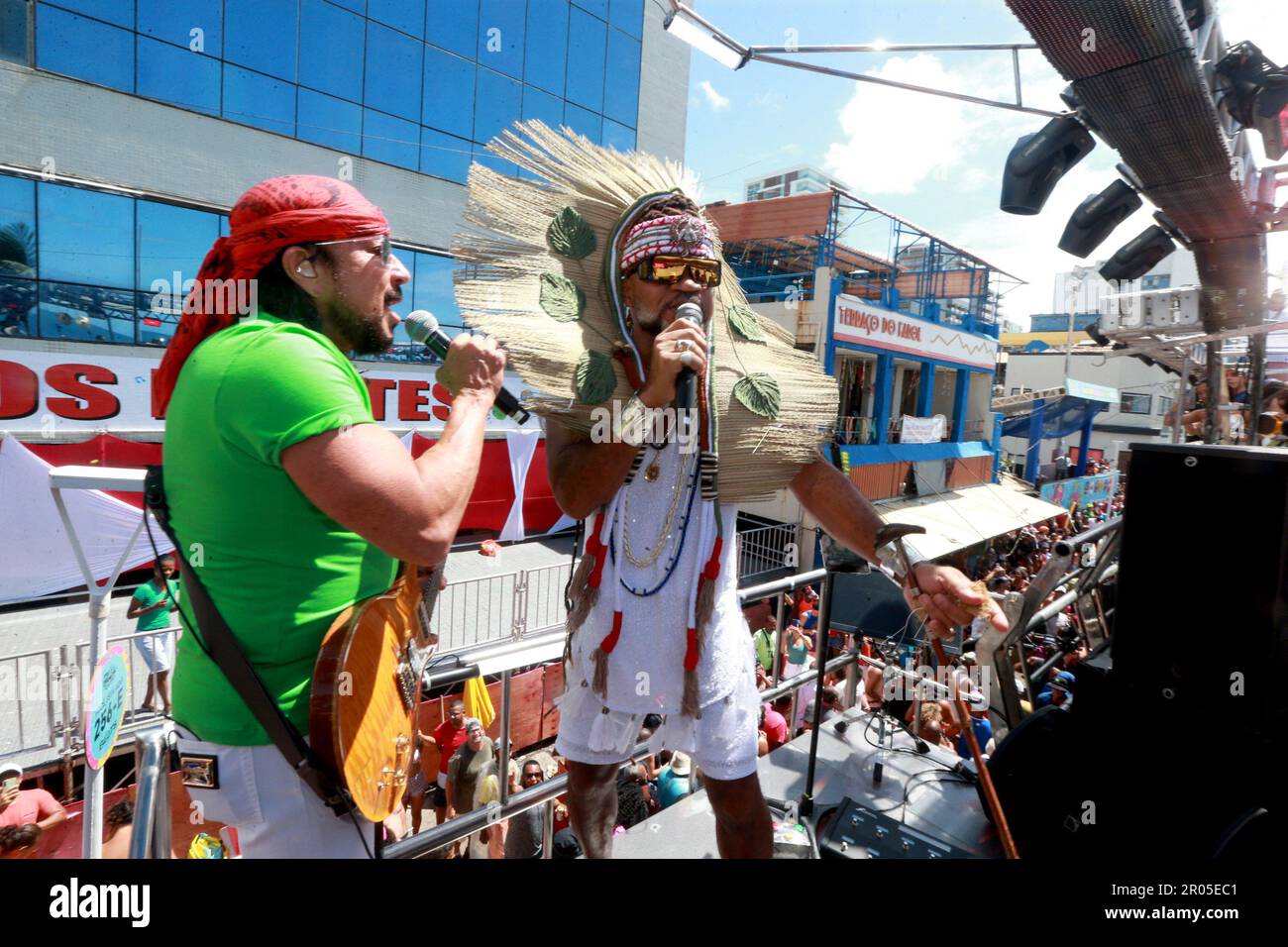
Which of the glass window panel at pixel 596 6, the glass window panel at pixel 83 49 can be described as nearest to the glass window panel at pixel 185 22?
the glass window panel at pixel 83 49

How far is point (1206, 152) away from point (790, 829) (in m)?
3.69

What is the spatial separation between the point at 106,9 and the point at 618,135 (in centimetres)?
979

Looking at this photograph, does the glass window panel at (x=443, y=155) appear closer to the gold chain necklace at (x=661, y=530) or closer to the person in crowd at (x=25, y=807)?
the person in crowd at (x=25, y=807)

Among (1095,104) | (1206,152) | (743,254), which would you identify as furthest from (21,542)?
(743,254)

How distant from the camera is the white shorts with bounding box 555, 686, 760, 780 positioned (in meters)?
1.53

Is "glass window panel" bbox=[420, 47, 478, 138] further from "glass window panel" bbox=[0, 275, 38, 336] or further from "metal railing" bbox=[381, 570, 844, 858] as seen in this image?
"metal railing" bbox=[381, 570, 844, 858]

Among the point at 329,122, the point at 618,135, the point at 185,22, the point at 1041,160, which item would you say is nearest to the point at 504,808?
the point at 1041,160

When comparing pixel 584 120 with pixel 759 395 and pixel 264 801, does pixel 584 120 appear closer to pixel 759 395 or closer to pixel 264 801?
pixel 759 395

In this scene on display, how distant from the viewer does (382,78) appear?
39.9ft

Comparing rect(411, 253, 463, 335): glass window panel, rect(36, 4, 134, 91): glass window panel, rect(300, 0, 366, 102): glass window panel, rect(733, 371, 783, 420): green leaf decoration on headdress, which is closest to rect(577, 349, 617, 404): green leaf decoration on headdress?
rect(733, 371, 783, 420): green leaf decoration on headdress

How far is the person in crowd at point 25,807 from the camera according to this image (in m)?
3.99

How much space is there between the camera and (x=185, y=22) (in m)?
9.91

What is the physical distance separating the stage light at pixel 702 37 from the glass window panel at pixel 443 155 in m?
10.4
